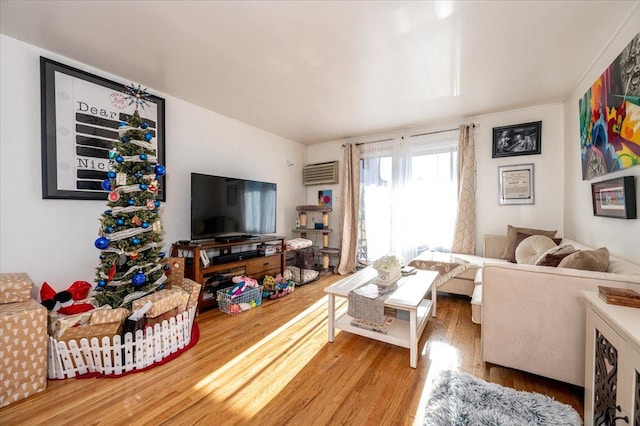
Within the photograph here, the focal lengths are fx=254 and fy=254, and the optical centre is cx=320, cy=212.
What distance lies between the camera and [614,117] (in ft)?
5.81

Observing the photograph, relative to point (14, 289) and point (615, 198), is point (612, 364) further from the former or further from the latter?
point (14, 289)

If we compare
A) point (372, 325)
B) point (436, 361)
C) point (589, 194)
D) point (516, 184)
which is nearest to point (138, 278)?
point (372, 325)

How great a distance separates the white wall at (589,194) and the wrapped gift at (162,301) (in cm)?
317

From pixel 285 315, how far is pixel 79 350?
154 cm

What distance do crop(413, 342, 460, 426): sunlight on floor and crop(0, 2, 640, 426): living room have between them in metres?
1.34

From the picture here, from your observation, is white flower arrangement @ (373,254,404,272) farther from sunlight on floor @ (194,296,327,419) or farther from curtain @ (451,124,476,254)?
curtain @ (451,124,476,254)

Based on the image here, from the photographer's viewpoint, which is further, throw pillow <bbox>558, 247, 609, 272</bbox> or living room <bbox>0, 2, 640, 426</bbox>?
living room <bbox>0, 2, 640, 426</bbox>

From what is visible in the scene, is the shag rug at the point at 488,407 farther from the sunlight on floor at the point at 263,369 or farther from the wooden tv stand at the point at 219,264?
the wooden tv stand at the point at 219,264

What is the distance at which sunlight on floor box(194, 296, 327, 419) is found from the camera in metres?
1.44

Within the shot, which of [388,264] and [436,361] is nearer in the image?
[436,361]

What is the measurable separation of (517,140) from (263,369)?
3800 mm

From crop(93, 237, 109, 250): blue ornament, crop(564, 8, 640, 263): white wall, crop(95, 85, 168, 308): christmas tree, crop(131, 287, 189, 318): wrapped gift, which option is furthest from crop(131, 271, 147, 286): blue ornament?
crop(564, 8, 640, 263): white wall

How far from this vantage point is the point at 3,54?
184cm

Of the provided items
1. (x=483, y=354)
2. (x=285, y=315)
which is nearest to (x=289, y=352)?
(x=285, y=315)
